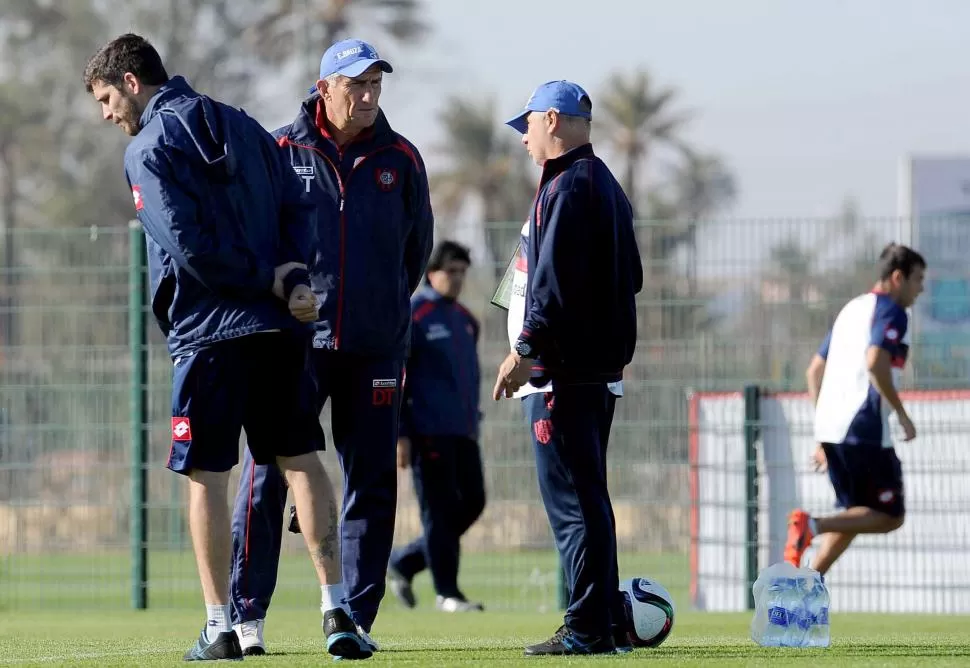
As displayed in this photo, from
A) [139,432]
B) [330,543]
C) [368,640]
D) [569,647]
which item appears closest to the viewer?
[330,543]

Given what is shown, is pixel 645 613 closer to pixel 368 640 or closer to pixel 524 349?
pixel 368 640

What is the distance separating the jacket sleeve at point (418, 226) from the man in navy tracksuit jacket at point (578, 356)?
731 millimetres

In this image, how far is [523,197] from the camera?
49062mm

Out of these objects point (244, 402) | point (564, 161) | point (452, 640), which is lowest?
point (452, 640)

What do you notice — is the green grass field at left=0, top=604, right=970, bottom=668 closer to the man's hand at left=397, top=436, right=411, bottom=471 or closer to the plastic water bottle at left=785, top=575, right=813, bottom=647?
the plastic water bottle at left=785, top=575, right=813, bottom=647

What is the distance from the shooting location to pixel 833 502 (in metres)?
12.2

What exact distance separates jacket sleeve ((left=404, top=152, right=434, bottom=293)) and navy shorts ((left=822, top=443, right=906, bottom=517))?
4.01m

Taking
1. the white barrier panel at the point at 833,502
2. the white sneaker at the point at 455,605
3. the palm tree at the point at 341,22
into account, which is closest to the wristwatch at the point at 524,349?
the white sneaker at the point at 455,605

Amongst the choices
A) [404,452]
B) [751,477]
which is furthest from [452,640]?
[751,477]

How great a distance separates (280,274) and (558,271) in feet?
3.33

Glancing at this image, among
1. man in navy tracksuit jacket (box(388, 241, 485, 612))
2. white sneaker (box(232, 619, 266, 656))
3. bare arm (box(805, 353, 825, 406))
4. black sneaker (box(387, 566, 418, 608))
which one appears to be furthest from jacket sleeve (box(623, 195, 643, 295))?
black sneaker (box(387, 566, 418, 608))

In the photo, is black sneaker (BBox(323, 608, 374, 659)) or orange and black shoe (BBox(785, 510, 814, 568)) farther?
orange and black shoe (BBox(785, 510, 814, 568))

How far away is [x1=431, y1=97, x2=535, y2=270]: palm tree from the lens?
49.1m

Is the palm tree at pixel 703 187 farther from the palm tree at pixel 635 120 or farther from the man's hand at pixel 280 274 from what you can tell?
the man's hand at pixel 280 274
